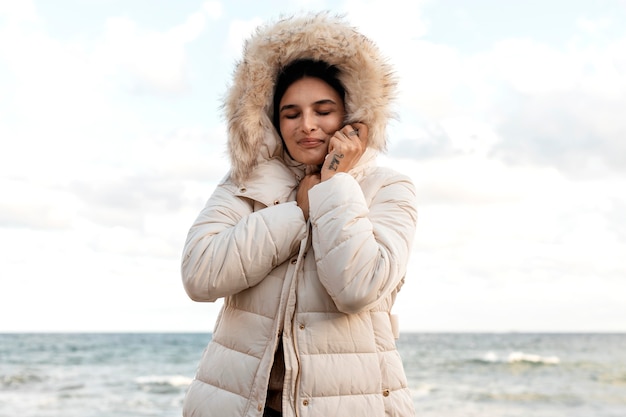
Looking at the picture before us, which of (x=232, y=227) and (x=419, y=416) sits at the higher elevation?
(x=232, y=227)

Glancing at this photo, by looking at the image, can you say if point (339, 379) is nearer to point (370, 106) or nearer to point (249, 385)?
point (249, 385)

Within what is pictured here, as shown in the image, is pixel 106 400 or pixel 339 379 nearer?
pixel 339 379

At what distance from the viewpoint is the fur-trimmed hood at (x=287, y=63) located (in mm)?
2707

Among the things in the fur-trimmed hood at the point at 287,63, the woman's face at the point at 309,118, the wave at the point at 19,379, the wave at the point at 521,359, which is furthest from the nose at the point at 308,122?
the wave at the point at 521,359

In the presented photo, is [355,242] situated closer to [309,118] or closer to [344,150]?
[344,150]

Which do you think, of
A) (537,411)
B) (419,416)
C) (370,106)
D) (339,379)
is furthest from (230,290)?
(537,411)

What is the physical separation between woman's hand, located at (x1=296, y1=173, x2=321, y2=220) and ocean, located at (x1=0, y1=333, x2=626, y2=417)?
380 inches

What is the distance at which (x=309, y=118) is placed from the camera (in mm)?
2674

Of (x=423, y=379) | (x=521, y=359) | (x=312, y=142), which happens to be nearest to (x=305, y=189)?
(x=312, y=142)

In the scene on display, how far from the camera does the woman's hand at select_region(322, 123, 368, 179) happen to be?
2.55m

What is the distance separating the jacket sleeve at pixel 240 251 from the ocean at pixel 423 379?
9.81 meters

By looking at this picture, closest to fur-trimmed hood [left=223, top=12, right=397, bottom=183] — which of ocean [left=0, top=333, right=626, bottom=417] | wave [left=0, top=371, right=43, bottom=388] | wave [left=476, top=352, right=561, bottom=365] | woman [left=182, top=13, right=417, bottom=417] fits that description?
woman [left=182, top=13, right=417, bottom=417]

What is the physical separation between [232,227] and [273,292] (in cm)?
26

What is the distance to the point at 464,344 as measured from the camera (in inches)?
1032
